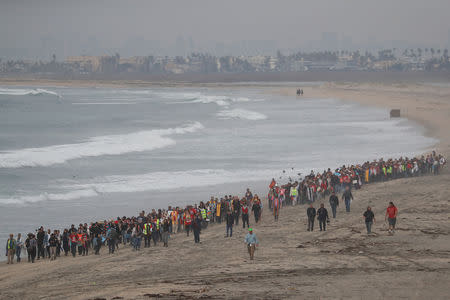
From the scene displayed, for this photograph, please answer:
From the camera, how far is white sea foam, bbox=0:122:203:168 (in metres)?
35.9

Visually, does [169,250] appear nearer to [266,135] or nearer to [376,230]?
[376,230]

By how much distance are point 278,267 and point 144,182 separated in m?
16.2

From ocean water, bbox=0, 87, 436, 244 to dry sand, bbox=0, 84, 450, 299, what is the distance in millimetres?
6208

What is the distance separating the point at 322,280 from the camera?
11.8 meters

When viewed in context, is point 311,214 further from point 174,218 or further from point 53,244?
point 53,244

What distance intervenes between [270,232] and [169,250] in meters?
2.98

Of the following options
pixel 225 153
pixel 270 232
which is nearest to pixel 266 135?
pixel 225 153

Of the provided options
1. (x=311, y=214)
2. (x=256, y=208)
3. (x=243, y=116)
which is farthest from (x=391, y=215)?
(x=243, y=116)

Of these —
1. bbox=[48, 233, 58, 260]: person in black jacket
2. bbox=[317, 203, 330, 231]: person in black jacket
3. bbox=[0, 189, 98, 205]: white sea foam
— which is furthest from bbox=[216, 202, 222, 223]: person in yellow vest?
bbox=[0, 189, 98, 205]: white sea foam

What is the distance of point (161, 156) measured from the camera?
→ 37.8 metres

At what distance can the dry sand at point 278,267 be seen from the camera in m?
11.2

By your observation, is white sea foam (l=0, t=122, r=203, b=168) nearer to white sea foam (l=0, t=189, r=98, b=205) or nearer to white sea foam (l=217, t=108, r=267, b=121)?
white sea foam (l=0, t=189, r=98, b=205)

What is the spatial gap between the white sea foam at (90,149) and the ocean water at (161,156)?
66mm

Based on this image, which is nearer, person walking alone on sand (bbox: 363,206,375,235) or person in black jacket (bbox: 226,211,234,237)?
person walking alone on sand (bbox: 363,206,375,235)
